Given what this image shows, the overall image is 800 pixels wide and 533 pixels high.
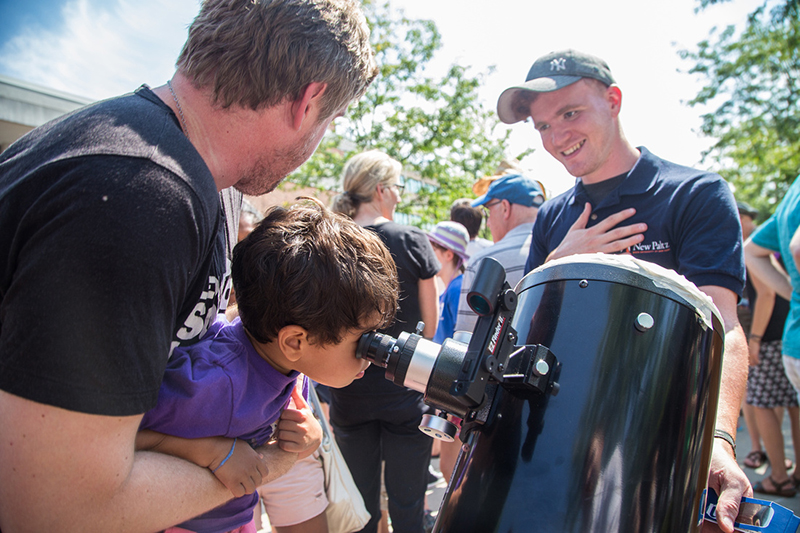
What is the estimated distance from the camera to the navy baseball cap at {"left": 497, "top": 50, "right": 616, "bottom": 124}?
220 centimetres

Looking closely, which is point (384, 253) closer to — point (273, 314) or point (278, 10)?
point (273, 314)

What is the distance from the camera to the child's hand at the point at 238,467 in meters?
1.21

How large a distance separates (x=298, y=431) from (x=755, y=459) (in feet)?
15.7

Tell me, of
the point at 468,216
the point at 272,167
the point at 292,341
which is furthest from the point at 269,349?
the point at 468,216

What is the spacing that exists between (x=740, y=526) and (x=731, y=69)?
724 inches

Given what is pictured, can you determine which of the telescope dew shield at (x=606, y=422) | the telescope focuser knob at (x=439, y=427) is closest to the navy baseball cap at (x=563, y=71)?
the telescope dew shield at (x=606, y=422)

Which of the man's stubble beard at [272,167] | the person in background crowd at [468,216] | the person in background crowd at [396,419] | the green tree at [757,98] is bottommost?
the person in background crowd at [396,419]

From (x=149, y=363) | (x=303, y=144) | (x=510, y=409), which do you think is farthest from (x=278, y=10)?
(x=510, y=409)

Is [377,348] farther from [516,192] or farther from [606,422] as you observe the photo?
[516,192]

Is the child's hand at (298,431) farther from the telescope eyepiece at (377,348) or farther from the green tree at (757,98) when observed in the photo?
the green tree at (757,98)

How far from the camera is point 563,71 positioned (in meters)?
2.23

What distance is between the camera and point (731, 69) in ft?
50.8

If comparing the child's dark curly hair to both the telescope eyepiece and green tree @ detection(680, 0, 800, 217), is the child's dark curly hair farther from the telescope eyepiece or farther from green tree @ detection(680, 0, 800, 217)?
green tree @ detection(680, 0, 800, 217)

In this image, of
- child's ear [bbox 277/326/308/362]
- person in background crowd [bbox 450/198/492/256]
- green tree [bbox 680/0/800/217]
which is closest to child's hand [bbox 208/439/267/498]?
child's ear [bbox 277/326/308/362]
